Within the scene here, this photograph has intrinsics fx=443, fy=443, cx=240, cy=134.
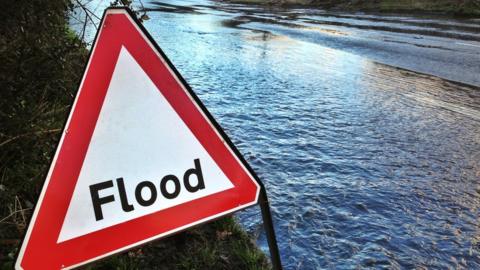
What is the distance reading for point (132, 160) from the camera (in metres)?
1.68

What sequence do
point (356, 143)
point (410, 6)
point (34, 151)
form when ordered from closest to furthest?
point (34, 151)
point (356, 143)
point (410, 6)

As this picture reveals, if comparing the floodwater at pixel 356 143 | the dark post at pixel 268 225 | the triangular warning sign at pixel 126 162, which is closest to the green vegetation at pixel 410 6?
the floodwater at pixel 356 143

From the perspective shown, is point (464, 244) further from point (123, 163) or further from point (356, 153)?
point (123, 163)

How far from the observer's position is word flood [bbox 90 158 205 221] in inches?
63.7

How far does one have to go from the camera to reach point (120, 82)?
1.67 m

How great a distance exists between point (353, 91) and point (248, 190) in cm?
732

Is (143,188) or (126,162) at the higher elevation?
(126,162)

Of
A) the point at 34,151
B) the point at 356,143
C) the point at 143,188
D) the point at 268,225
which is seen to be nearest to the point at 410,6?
the point at 356,143

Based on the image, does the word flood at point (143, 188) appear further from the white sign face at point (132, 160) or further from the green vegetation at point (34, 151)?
the green vegetation at point (34, 151)

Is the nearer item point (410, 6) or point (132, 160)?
point (132, 160)

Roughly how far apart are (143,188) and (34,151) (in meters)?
2.03

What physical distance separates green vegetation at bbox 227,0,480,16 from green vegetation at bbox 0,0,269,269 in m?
24.6

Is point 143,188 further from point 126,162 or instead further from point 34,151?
point 34,151

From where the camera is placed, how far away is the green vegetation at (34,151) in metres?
2.97
